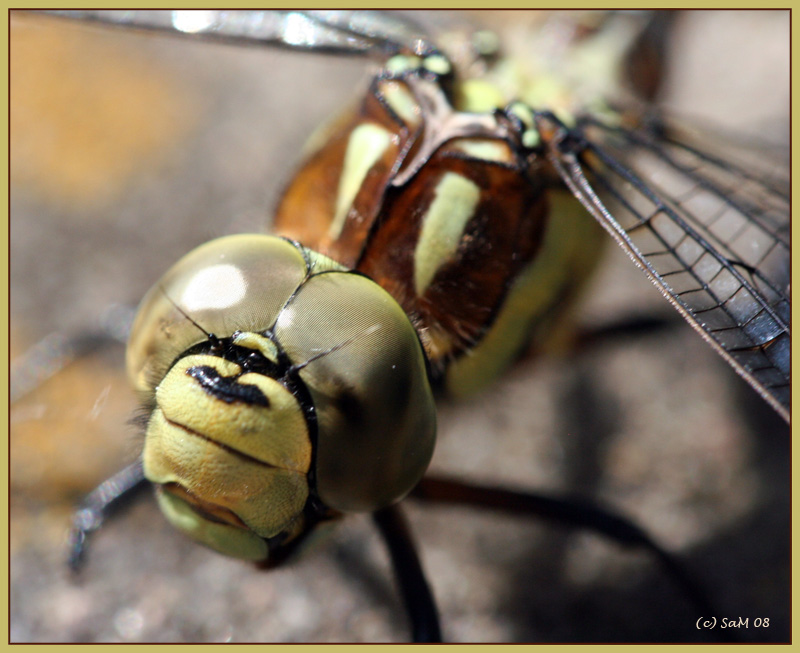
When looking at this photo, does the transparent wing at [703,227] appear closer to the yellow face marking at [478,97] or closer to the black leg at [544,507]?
the yellow face marking at [478,97]

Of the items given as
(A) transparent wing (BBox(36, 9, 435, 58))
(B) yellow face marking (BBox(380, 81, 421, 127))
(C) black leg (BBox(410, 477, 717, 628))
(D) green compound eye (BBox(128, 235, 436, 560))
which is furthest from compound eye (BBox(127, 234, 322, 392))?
(A) transparent wing (BBox(36, 9, 435, 58))

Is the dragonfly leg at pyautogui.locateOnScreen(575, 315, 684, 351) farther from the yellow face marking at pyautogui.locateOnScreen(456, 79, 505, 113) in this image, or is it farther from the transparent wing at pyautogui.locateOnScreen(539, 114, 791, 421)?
the yellow face marking at pyautogui.locateOnScreen(456, 79, 505, 113)

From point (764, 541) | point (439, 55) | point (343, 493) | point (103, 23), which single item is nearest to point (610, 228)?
point (439, 55)

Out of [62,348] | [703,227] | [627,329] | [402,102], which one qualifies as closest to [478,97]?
[402,102]

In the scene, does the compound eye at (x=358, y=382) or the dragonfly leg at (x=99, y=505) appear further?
the dragonfly leg at (x=99, y=505)

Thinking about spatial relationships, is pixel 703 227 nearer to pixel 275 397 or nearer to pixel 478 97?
pixel 478 97

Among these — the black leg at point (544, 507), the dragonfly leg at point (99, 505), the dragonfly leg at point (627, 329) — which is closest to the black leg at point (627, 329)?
the dragonfly leg at point (627, 329)

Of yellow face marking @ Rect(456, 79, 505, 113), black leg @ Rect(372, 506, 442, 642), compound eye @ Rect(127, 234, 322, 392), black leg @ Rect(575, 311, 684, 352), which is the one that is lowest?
black leg @ Rect(372, 506, 442, 642)

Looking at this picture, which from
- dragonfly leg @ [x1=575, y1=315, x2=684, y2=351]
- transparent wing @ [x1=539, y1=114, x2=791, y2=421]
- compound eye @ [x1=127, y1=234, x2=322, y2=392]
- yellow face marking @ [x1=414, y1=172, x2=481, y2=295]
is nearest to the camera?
compound eye @ [x1=127, y1=234, x2=322, y2=392]

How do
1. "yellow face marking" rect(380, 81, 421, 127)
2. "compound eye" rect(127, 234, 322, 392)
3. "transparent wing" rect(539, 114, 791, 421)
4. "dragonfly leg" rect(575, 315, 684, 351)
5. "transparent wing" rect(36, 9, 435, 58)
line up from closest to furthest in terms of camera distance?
"compound eye" rect(127, 234, 322, 392), "transparent wing" rect(539, 114, 791, 421), "yellow face marking" rect(380, 81, 421, 127), "transparent wing" rect(36, 9, 435, 58), "dragonfly leg" rect(575, 315, 684, 351)
